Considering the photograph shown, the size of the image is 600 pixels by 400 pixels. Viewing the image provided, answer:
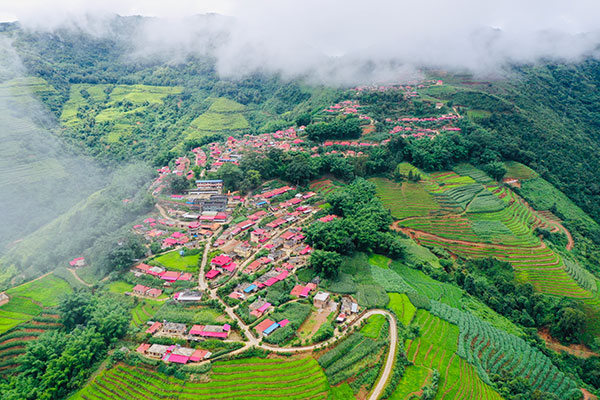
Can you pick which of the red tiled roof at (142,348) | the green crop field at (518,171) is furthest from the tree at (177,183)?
the green crop field at (518,171)

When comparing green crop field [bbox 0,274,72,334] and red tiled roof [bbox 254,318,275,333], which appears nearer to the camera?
red tiled roof [bbox 254,318,275,333]

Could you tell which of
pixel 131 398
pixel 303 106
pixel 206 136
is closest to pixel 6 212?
pixel 206 136

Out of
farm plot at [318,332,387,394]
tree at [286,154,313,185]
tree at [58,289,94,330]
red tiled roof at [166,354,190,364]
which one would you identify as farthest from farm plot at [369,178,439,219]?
tree at [58,289,94,330]

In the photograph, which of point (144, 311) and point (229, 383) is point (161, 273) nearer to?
point (144, 311)

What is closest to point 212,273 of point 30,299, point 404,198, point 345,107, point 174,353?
point 174,353

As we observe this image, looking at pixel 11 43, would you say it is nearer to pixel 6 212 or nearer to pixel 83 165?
pixel 83 165

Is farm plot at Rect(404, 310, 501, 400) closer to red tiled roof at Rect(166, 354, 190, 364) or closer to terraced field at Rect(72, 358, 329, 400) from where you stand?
terraced field at Rect(72, 358, 329, 400)
